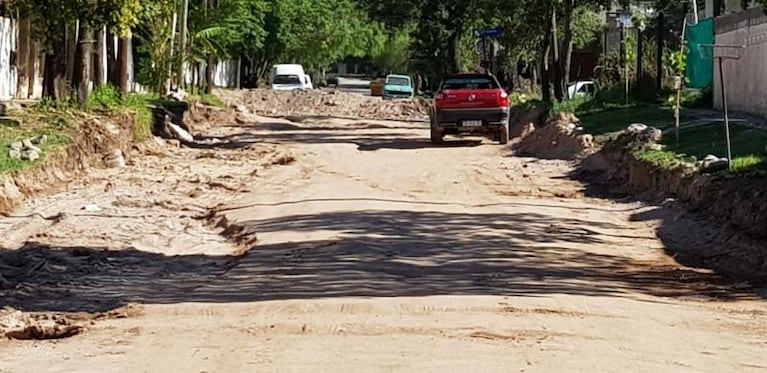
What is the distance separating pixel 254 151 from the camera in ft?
95.5

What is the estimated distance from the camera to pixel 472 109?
29.5 metres

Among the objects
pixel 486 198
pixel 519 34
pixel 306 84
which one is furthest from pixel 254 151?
pixel 306 84

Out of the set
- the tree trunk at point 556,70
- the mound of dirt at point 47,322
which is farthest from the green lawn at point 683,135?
the mound of dirt at point 47,322

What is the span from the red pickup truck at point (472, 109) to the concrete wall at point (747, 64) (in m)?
5.07

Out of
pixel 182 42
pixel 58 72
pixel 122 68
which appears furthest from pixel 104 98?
pixel 182 42

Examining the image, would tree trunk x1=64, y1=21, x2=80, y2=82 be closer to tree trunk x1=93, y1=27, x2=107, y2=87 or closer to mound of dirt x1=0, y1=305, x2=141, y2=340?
tree trunk x1=93, y1=27, x2=107, y2=87

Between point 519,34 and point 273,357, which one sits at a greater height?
point 519,34

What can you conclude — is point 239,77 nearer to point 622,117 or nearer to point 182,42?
point 182,42

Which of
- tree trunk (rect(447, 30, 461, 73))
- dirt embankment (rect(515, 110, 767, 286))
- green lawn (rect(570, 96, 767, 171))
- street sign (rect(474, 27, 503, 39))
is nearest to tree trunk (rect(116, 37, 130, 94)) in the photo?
green lawn (rect(570, 96, 767, 171))

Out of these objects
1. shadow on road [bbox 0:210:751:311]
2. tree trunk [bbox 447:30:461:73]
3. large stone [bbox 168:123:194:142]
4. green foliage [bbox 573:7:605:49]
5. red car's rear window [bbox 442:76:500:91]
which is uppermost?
green foliage [bbox 573:7:605:49]

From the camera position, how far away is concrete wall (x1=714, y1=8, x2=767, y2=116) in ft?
80.2

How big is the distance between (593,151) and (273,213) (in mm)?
9316

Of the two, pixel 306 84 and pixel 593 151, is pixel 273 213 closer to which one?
pixel 593 151

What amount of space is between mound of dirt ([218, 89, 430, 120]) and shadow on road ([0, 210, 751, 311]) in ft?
111
